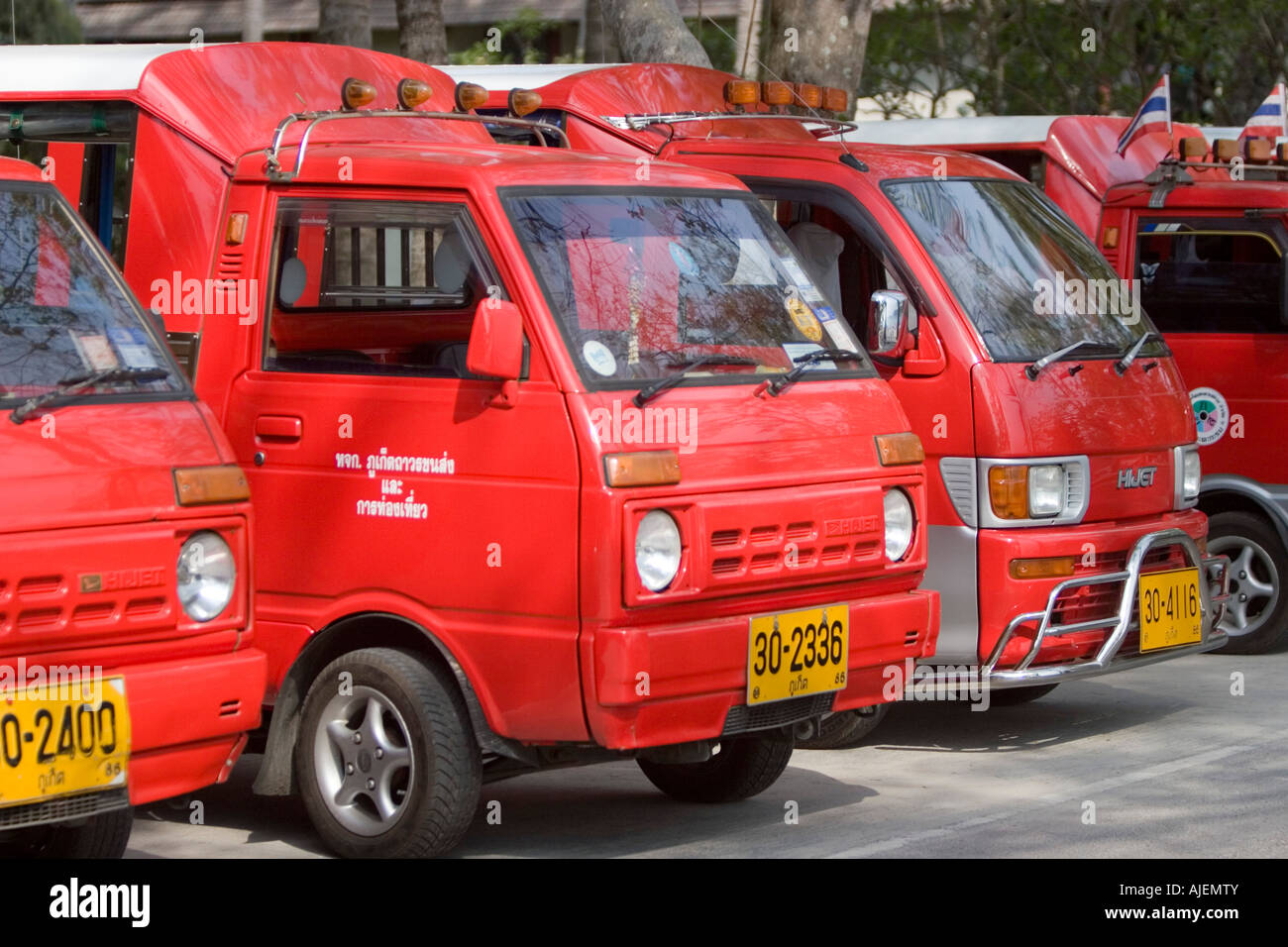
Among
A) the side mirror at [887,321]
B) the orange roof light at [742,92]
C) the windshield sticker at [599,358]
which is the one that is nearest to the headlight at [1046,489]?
the side mirror at [887,321]

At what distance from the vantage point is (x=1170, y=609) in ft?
27.1

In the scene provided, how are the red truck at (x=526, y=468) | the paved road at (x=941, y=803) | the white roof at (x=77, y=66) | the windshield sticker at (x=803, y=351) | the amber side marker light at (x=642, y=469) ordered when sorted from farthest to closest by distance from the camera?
the white roof at (x=77, y=66), the windshield sticker at (x=803, y=351), the paved road at (x=941, y=803), the red truck at (x=526, y=468), the amber side marker light at (x=642, y=469)

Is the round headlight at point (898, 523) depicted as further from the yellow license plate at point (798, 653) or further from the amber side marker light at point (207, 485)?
the amber side marker light at point (207, 485)

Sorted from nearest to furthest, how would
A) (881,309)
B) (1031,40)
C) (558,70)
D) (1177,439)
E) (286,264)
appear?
(286,264) → (881,309) → (1177,439) → (558,70) → (1031,40)

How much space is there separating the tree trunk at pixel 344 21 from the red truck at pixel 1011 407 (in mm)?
8508

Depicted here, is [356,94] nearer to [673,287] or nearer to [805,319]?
[673,287]

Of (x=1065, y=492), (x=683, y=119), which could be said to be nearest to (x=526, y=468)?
(x=1065, y=492)

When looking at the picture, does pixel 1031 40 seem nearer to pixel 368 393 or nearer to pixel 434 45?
pixel 434 45

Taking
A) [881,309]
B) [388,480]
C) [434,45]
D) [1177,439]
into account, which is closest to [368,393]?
[388,480]

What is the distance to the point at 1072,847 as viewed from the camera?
6613mm

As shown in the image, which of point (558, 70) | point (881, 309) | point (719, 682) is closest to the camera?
point (719, 682)

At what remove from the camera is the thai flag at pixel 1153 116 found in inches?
418

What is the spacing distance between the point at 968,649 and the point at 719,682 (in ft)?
6.90

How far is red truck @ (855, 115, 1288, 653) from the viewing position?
10297 millimetres
